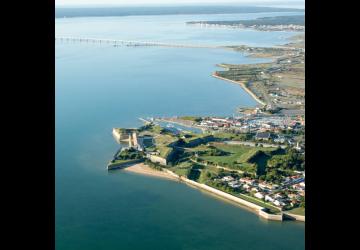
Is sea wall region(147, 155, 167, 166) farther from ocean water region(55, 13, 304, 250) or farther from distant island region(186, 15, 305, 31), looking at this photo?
distant island region(186, 15, 305, 31)

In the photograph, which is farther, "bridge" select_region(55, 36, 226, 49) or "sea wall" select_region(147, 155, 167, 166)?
"bridge" select_region(55, 36, 226, 49)

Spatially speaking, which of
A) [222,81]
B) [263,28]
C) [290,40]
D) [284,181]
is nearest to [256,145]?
[284,181]

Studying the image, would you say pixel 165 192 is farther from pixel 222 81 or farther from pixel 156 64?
pixel 156 64

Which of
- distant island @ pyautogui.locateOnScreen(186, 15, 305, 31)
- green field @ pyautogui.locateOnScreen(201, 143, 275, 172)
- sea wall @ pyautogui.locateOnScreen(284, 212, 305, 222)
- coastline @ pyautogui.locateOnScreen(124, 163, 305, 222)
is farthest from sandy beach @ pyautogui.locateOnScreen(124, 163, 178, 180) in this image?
distant island @ pyautogui.locateOnScreen(186, 15, 305, 31)

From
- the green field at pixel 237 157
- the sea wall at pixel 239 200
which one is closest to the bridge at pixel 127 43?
the green field at pixel 237 157

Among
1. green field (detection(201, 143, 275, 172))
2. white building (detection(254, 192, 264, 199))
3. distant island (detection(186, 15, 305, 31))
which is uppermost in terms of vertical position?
distant island (detection(186, 15, 305, 31))
